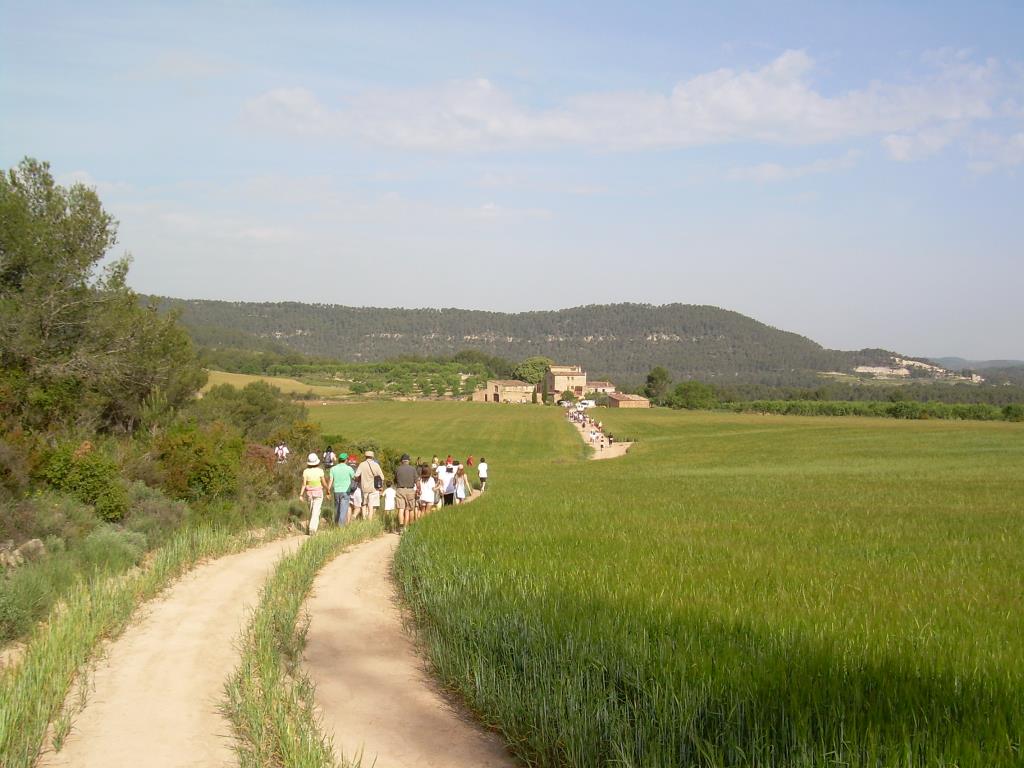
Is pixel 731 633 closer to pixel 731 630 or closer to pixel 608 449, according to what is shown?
pixel 731 630

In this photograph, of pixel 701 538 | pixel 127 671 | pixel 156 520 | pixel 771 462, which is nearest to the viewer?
pixel 127 671

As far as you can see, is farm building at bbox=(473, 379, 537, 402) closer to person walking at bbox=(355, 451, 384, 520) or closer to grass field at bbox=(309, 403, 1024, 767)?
person walking at bbox=(355, 451, 384, 520)

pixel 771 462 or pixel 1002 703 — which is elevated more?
pixel 1002 703

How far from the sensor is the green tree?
71.5ft

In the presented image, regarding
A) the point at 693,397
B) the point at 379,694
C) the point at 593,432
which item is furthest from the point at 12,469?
the point at 693,397

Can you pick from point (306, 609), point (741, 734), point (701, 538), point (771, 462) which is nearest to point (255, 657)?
point (306, 609)

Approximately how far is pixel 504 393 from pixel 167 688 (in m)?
162

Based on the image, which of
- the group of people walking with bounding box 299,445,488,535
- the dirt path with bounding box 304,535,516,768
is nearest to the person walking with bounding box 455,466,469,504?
the group of people walking with bounding box 299,445,488,535

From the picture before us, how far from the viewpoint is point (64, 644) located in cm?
784

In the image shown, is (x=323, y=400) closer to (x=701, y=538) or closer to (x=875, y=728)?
(x=701, y=538)

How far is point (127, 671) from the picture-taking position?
763 centimetres

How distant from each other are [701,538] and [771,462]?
119ft

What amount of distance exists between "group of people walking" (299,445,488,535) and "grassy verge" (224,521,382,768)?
6.61m

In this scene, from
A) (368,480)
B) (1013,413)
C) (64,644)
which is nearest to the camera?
(64,644)
